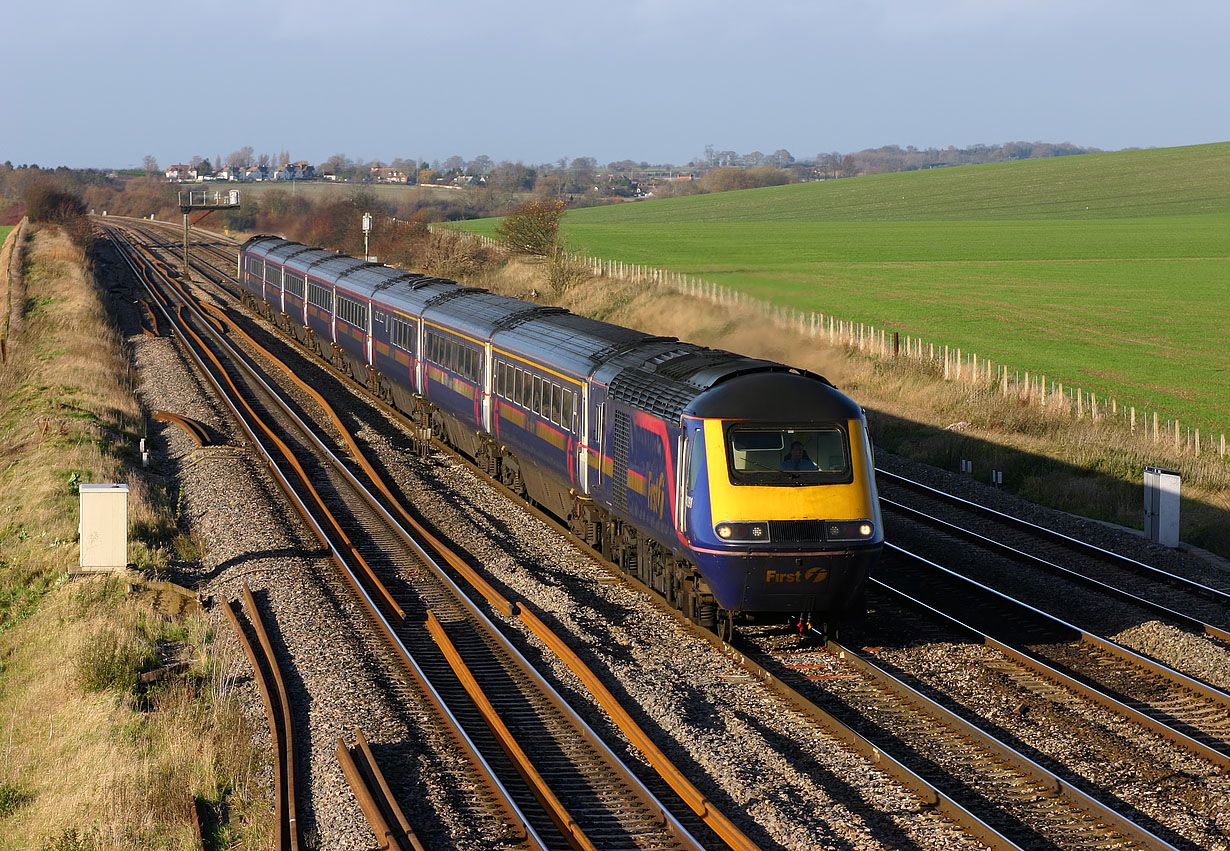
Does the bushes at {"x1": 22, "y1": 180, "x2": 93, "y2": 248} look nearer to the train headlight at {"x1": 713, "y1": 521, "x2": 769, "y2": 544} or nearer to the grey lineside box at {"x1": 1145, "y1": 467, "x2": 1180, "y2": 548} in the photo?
the grey lineside box at {"x1": 1145, "y1": 467, "x2": 1180, "y2": 548}

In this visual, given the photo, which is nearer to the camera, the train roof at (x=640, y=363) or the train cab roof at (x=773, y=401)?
the train cab roof at (x=773, y=401)

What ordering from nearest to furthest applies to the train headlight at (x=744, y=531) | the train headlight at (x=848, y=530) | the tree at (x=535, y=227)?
the train headlight at (x=744, y=531), the train headlight at (x=848, y=530), the tree at (x=535, y=227)

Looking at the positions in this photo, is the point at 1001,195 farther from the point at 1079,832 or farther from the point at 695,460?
the point at 1079,832

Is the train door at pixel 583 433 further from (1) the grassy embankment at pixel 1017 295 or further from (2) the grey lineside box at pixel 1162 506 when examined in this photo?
(1) the grassy embankment at pixel 1017 295

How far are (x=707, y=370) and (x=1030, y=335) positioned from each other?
34981 mm

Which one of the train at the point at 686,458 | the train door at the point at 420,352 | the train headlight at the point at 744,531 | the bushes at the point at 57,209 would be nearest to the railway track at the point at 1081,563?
the train at the point at 686,458

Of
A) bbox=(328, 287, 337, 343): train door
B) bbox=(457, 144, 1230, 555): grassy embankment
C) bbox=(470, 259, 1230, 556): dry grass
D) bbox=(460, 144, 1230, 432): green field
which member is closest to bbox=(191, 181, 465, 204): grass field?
bbox=(460, 144, 1230, 432): green field

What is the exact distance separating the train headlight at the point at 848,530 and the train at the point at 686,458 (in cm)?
1

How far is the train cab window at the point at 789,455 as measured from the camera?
13164 mm

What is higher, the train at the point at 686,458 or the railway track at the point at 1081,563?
the train at the point at 686,458

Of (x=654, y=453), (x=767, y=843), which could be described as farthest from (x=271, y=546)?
Answer: (x=767, y=843)

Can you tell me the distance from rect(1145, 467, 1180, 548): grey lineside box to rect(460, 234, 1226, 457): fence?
6.06 meters

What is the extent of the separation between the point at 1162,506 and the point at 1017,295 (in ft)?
133

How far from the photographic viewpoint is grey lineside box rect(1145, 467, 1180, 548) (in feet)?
63.8
